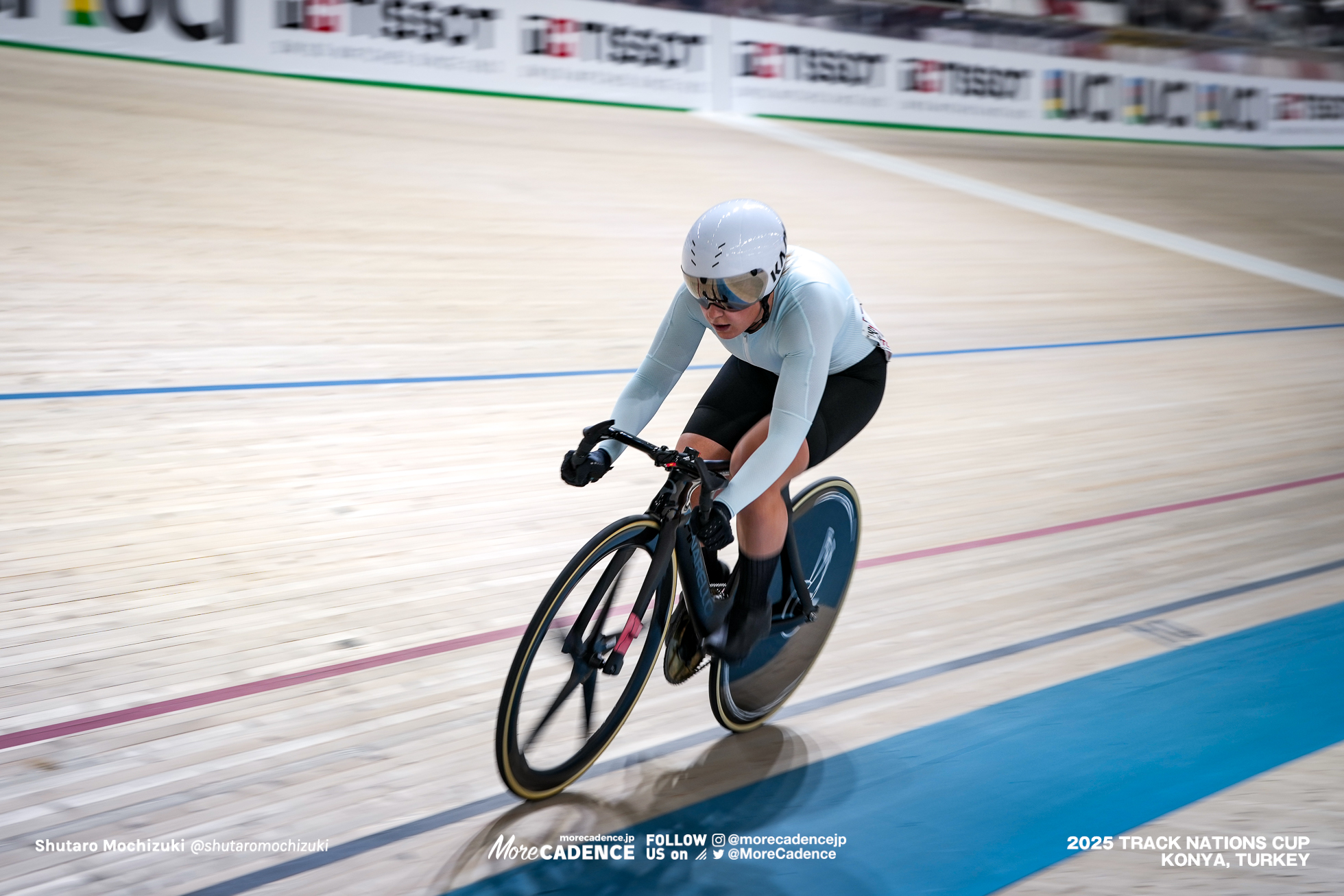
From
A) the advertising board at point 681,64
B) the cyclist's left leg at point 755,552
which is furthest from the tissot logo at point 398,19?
the cyclist's left leg at point 755,552

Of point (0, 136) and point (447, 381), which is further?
point (0, 136)

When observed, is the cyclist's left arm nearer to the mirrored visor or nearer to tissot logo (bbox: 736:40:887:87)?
the mirrored visor

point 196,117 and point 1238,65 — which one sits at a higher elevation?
point 1238,65

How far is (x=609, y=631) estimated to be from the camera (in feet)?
5.37

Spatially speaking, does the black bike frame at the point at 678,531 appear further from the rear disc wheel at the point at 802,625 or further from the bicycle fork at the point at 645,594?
the rear disc wheel at the point at 802,625

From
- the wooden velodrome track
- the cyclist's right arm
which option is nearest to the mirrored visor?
the cyclist's right arm

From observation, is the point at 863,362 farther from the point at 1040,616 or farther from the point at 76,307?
the point at 76,307

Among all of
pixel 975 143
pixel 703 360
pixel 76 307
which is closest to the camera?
pixel 76 307

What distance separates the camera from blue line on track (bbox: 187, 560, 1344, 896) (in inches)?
57.9

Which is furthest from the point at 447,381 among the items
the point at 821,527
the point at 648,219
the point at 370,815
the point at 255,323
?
the point at 648,219

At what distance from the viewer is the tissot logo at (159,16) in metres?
6.64

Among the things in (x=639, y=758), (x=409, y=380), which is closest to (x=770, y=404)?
(x=639, y=758)

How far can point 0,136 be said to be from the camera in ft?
16.8

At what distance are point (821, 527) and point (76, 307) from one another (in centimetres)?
317
